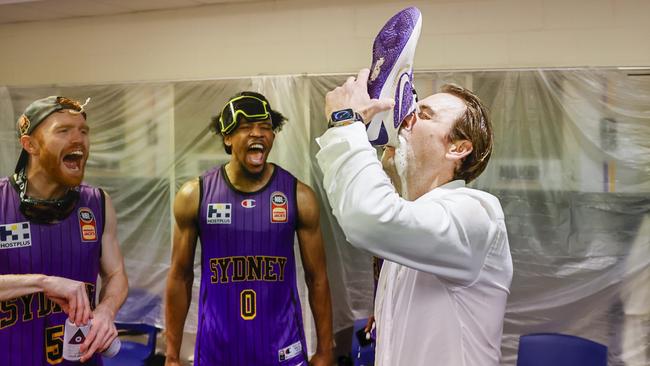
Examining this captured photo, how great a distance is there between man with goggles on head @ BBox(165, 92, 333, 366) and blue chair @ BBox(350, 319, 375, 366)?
13.7 inches

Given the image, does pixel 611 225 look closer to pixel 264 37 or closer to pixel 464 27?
pixel 464 27

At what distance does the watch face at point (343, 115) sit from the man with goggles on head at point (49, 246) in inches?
56.5

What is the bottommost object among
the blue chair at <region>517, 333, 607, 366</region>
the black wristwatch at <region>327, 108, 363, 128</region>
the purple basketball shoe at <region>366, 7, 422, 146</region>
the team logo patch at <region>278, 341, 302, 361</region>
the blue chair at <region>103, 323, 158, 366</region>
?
the blue chair at <region>103, 323, 158, 366</region>

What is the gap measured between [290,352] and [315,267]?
18.1 inches

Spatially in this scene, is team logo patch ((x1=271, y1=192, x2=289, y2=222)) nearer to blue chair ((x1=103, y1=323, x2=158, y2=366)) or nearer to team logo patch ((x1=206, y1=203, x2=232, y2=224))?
Answer: team logo patch ((x1=206, y1=203, x2=232, y2=224))

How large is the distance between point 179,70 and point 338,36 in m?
1.16

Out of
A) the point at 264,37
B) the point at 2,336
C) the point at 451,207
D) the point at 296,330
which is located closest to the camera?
the point at 451,207

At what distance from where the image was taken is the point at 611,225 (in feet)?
10.7

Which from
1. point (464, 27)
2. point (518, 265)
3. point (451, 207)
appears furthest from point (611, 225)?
point (451, 207)

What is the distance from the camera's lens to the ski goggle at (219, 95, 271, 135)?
9.74 feet

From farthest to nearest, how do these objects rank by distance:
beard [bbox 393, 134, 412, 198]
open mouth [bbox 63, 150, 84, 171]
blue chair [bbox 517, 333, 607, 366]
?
blue chair [bbox 517, 333, 607, 366] → open mouth [bbox 63, 150, 84, 171] → beard [bbox 393, 134, 412, 198]

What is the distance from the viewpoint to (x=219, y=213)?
9.77ft

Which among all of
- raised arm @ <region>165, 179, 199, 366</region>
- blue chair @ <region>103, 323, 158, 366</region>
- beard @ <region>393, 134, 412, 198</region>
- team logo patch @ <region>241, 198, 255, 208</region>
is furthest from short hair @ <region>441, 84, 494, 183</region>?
blue chair @ <region>103, 323, 158, 366</region>

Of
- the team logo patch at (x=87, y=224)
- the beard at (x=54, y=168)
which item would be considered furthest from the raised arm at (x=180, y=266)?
the beard at (x=54, y=168)
